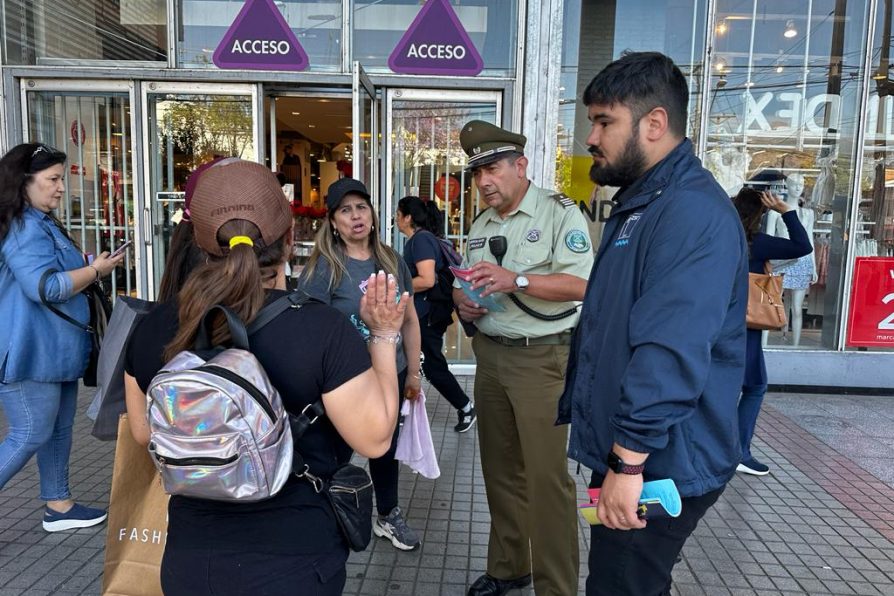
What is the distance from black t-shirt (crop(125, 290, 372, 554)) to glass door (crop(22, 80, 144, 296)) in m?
5.89

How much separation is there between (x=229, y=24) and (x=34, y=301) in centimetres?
440

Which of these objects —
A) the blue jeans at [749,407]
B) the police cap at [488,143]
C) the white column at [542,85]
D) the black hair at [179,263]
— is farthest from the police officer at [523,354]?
the white column at [542,85]

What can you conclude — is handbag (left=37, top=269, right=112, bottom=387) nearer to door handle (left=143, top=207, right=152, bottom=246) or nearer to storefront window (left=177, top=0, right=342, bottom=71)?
door handle (left=143, top=207, right=152, bottom=246)

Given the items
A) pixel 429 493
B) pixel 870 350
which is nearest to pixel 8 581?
pixel 429 493

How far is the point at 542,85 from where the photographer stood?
634 cm

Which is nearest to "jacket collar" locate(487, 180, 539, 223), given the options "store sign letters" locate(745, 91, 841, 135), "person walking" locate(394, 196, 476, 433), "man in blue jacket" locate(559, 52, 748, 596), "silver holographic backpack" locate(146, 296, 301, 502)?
"man in blue jacket" locate(559, 52, 748, 596)

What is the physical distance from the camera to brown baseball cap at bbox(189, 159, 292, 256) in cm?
150

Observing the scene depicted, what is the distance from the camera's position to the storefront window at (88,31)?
6.40m

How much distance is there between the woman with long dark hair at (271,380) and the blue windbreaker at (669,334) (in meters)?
0.60

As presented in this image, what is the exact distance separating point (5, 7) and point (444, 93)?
14.9ft

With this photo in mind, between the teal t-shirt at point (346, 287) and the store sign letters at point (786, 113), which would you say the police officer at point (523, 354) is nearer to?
the teal t-shirt at point (346, 287)

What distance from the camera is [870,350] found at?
6.61 metres

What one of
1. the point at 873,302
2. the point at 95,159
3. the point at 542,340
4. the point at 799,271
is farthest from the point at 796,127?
the point at 95,159

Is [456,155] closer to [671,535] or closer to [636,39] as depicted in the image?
[636,39]
